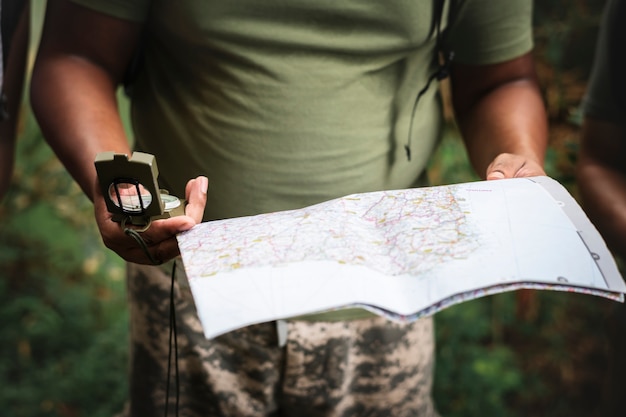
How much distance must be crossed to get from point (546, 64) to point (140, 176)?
971 millimetres

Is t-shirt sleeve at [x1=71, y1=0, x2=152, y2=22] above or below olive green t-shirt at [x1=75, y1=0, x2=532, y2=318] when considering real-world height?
above

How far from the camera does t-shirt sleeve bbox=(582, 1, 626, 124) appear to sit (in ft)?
2.65

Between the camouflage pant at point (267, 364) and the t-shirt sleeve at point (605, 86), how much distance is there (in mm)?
366

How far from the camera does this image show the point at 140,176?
0.54 metres

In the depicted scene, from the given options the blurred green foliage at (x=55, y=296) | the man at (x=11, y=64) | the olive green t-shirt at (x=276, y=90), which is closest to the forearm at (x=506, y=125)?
the olive green t-shirt at (x=276, y=90)

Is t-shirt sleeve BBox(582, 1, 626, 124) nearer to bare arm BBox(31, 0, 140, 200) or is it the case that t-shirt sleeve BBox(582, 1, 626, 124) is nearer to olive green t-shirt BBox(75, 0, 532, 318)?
olive green t-shirt BBox(75, 0, 532, 318)

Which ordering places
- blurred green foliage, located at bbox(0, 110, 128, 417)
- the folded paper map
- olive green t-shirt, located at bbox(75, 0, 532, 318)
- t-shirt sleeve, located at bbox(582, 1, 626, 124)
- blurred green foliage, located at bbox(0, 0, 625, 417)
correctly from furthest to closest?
blurred green foliage, located at bbox(0, 110, 128, 417), blurred green foliage, located at bbox(0, 0, 625, 417), t-shirt sleeve, located at bbox(582, 1, 626, 124), olive green t-shirt, located at bbox(75, 0, 532, 318), the folded paper map

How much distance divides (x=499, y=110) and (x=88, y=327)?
4.04ft

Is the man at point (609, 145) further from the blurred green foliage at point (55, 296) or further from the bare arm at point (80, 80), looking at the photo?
the blurred green foliage at point (55, 296)

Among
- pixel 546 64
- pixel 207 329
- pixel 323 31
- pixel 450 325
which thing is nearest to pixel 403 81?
pixel 323 31

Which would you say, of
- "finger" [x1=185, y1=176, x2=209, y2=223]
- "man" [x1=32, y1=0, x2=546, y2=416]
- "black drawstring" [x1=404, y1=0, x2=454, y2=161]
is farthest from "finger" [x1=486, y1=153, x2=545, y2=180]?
"finger" [x1=185, y1=176, x2=209, y2=223]

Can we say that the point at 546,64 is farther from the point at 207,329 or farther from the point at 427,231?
the point at 207,329

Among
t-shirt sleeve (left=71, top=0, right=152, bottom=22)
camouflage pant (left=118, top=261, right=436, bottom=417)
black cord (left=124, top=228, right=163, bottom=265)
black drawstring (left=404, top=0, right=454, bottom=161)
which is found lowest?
camouflage pant (left=118, top=261, right=436, bottom=417)

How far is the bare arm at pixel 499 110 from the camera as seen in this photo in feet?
2.47
